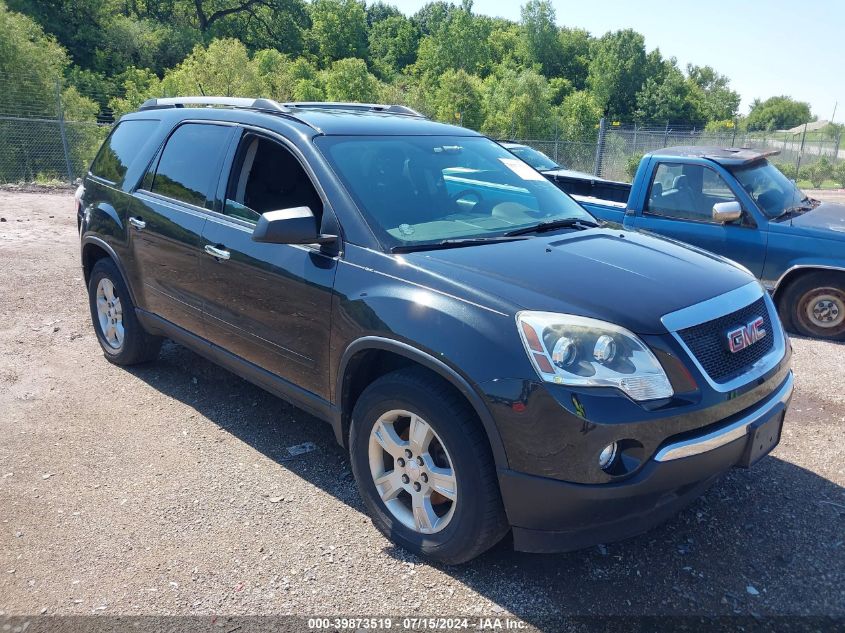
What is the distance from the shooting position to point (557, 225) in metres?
3.69

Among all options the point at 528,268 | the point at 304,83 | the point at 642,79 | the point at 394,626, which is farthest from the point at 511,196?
the point at 642,79

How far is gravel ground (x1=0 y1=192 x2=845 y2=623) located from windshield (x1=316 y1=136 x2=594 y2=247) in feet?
4.89

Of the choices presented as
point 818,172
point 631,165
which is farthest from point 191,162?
point 818,172

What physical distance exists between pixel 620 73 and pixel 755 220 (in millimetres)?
76920

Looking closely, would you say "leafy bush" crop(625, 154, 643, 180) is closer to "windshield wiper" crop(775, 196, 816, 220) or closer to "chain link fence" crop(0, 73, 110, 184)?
"windshield wiper" crop(775, 196, 816, 220)

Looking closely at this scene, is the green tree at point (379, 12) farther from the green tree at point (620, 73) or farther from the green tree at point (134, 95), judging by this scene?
the green tree at point (134, 95)

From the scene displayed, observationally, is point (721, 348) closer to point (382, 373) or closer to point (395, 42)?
point (382, 373)

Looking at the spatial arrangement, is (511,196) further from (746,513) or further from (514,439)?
(746,513)

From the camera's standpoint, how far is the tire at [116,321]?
16.1ft

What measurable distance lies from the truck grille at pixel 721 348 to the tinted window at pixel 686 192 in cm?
396

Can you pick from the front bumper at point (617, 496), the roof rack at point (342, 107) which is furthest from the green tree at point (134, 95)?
the front bumper at point (617, 496)

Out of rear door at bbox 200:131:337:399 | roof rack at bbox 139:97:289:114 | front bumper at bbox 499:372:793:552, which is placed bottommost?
front bumper at bbox 499:372:793:552

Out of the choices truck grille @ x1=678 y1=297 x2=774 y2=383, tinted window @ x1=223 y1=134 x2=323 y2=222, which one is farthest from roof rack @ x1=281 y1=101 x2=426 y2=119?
truck grille @ x1=678 y1=297 x2=774 y2=383

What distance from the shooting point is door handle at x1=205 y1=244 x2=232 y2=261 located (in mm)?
3772
